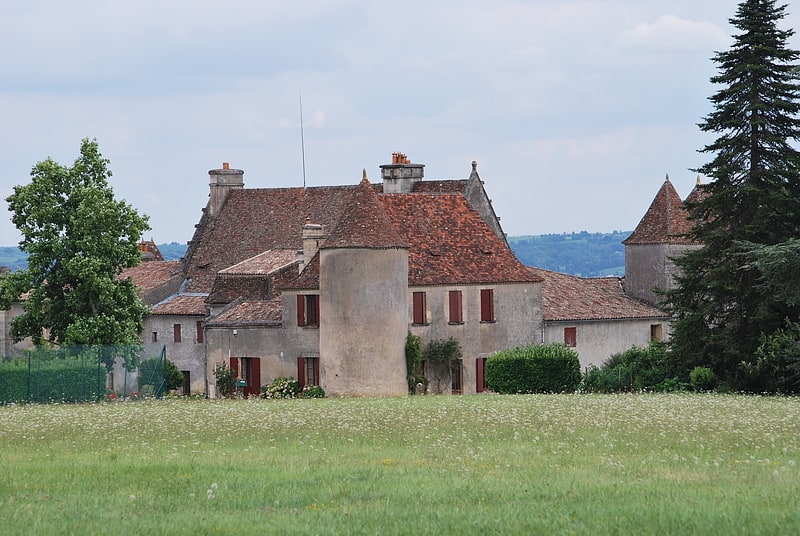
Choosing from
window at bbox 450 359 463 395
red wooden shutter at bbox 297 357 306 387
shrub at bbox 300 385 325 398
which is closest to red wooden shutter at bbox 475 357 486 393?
window at bbox 450 359 463 395

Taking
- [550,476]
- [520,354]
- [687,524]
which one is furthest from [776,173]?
[687,524]

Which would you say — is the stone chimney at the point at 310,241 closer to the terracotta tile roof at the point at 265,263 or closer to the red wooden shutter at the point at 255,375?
A: the terracotta tile roof at the point at 265,263

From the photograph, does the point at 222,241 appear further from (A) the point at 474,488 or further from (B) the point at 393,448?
(A) the point at 474,488

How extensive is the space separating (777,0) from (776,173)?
5.67m

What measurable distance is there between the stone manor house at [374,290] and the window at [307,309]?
0.06 meters

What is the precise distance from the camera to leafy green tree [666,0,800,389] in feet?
147

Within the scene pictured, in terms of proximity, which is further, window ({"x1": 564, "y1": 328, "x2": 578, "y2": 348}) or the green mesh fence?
window ({"x1": 564, "y1": 328, "x2": 578, "y2": 348})

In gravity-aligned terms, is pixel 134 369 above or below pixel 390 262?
below

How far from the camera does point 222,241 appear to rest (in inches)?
3083

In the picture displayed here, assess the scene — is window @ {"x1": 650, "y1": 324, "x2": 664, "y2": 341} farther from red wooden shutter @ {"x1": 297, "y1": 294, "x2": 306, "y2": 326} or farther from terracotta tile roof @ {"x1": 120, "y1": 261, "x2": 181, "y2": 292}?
terracotta tile roof @ {"x1": 120, "y1": 261, "x2": 181, "y2": 292}

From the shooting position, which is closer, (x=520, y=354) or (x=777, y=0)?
(x=777, y=0)

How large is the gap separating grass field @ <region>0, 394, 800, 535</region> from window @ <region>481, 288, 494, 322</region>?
2382cm

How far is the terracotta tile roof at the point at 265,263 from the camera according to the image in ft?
211

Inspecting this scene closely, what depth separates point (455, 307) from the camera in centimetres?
5684
